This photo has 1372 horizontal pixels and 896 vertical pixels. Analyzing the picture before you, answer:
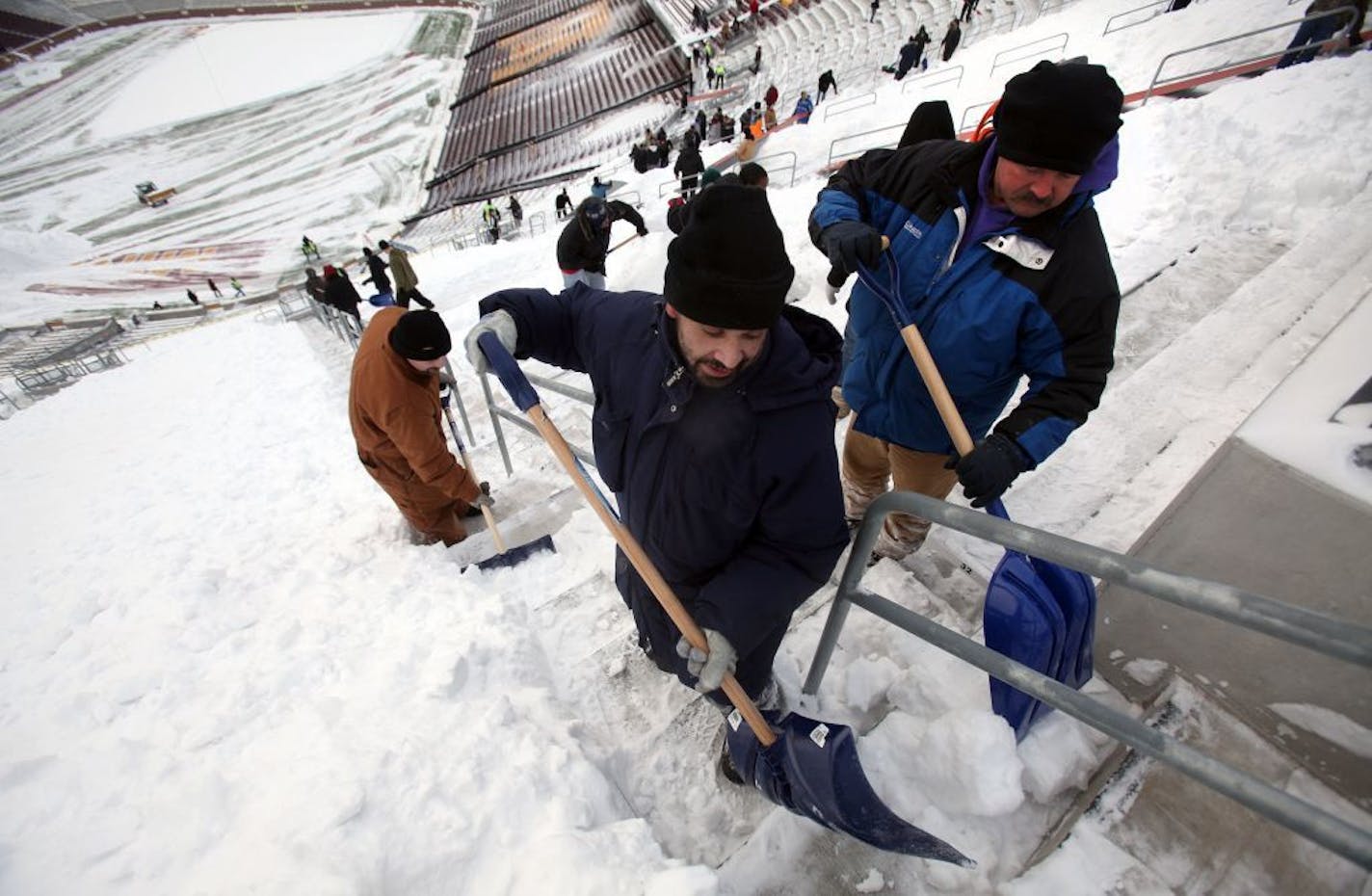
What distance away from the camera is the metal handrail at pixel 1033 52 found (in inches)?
394

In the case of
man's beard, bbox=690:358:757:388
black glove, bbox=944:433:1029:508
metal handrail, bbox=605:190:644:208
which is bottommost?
metal handrail, bbox=605:190:644:208

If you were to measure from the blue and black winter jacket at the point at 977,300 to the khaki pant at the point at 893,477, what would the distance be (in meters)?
0.16

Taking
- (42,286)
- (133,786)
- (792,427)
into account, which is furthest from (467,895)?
(42,286)

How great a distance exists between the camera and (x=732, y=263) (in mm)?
1235

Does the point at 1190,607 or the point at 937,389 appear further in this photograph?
the point at 937,389

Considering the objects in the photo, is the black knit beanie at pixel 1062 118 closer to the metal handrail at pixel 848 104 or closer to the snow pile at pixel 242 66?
the metal handrail at pixel 848 104

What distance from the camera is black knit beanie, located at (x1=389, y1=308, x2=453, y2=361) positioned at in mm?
2664

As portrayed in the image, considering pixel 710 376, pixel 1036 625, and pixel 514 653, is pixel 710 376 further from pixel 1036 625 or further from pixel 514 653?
pixel 514 653

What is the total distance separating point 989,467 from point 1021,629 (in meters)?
0.53

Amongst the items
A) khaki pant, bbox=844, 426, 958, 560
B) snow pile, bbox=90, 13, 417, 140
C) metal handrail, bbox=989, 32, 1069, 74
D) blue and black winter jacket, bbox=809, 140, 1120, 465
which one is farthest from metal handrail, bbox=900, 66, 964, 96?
snow pile, bbox=90, 13, 417, 140

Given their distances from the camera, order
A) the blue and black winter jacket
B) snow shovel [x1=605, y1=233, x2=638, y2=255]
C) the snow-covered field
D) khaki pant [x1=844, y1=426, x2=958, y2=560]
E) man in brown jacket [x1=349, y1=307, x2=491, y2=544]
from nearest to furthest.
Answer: the snow-covered field, the blue and black winter jacket, khaki pant [x1=844, y1=426, x2=958, y2=560], man in brown jacket [x1=349, y1=307, x2=491, y2=544], snow shovel [x1=605, y1=233, x2=638, y2=255]

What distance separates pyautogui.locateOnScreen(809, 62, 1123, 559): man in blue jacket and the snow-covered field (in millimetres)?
834

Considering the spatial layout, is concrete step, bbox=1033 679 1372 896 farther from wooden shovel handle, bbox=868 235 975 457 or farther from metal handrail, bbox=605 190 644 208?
metal handrail, bbox=605 190 644 208

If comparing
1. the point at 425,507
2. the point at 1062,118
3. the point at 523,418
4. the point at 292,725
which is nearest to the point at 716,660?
the point at 292,725
